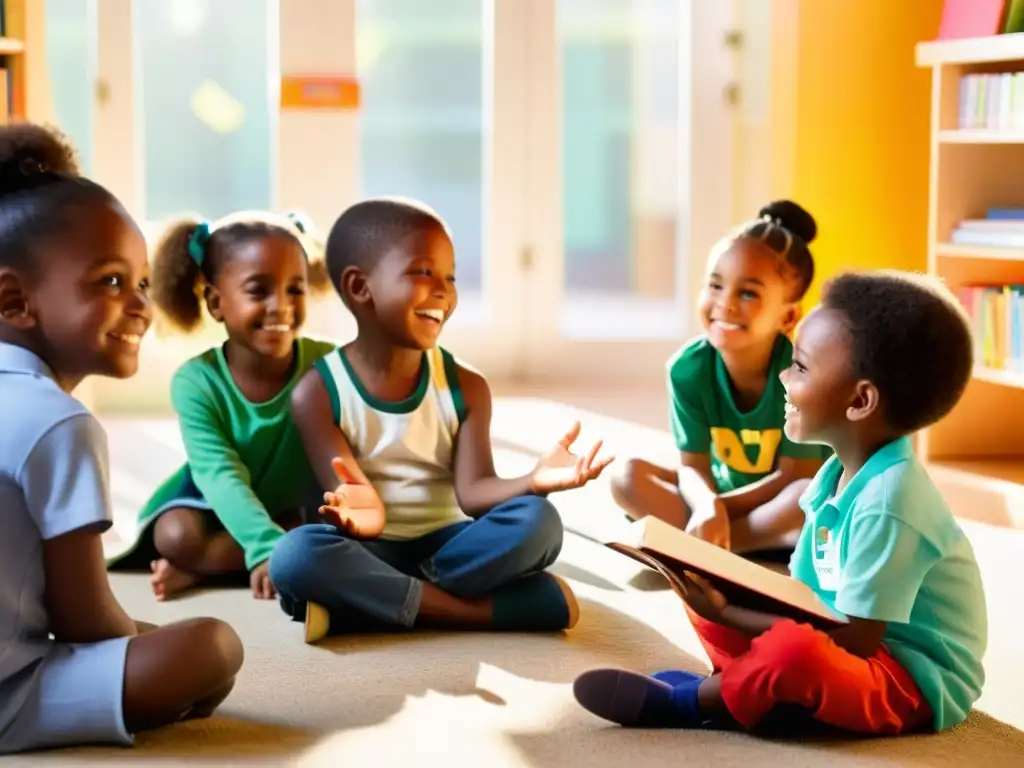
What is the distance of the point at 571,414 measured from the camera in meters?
3.44

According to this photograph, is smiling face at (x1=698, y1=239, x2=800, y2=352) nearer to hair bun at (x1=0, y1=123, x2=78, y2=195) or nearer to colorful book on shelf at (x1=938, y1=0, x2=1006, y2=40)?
hair bun at (x1=0, y1=123, x2=78, y2=195)

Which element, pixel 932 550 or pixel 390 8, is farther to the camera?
pixel 390 8

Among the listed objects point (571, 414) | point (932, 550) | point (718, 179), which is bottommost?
point (571, 414)

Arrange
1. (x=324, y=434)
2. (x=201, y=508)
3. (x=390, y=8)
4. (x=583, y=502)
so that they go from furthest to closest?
(x=390, y=8) < (x=583, y=502) < (x=201, y=508) < (x=324, y=434)

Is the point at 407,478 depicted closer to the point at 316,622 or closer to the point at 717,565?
the point at 316,622

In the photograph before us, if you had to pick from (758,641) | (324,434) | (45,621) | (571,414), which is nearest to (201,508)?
(324,434)

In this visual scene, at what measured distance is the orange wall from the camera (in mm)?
3428

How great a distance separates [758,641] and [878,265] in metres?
2.35

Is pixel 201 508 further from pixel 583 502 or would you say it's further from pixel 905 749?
pixel 905 749

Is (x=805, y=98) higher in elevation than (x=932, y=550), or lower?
higher

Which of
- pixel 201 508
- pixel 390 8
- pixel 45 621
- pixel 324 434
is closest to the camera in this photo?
pixel 45 621

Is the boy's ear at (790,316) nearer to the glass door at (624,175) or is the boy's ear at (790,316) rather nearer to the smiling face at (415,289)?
the smiling face at (415,289)

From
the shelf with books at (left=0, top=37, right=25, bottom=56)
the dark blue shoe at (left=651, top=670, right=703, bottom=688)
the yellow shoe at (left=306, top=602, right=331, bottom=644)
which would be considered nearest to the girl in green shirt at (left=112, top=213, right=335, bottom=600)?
the yellow shoe at (left=306, top=602, right=331, bottom=644)

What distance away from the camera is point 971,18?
9.60ft
